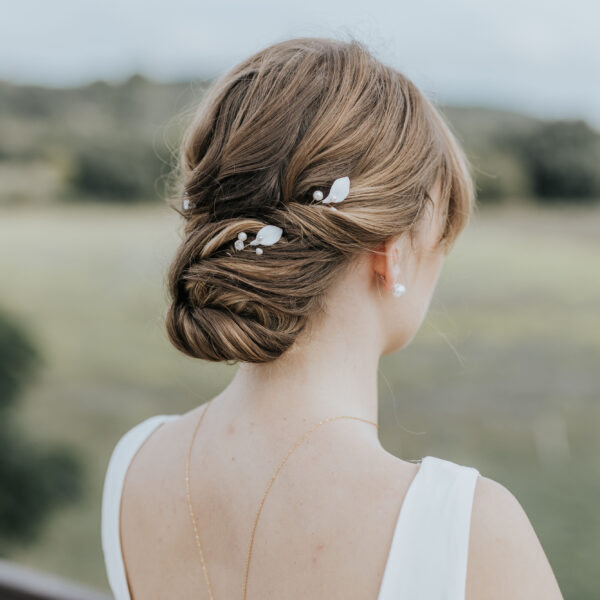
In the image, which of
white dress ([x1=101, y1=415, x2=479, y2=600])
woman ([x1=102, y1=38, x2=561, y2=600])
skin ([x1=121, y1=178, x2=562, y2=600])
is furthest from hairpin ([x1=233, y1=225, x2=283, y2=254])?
white dress ([x1=101, y1=415, x2=479, y2=600])

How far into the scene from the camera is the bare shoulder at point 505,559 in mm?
700

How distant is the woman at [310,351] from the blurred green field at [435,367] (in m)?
5.88

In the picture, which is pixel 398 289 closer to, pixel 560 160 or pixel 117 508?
pixel 117 508

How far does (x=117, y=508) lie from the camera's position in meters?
1.02

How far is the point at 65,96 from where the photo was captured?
7539 millimetres

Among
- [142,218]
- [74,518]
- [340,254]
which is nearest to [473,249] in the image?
[142,218]

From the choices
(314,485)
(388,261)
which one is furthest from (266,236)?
(314,485)

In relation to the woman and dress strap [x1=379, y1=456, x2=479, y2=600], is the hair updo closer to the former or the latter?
the woman

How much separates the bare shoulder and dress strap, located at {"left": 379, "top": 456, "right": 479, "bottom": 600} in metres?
0.01

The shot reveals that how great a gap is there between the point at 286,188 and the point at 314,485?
1.14 feet

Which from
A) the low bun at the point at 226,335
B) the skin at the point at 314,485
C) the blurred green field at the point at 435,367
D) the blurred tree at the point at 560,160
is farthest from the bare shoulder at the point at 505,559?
the blurred green field at the point at 435,367

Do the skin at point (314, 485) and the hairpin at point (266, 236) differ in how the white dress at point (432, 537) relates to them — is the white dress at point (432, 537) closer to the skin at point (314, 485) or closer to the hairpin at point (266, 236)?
the skin at point (314, 485)

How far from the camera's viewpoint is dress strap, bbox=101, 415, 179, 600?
1.00 meters

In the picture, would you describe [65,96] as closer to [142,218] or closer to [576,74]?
[142,218]
